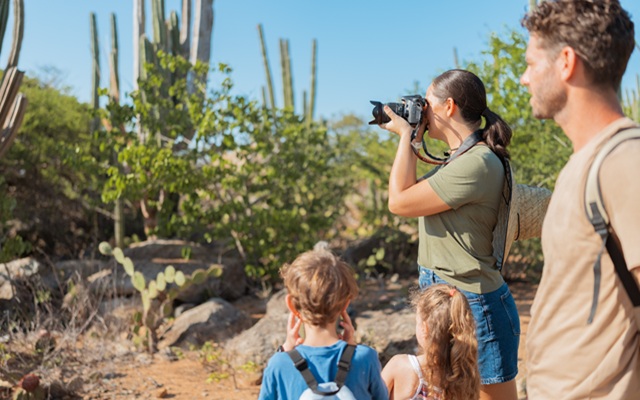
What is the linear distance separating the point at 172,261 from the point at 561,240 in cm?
664

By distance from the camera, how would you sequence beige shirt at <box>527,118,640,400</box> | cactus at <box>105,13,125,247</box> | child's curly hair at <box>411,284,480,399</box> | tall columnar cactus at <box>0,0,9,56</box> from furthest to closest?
1. cactus at <box>105,13,125,247</box>
2. tall columnar cactus at <box>0,0,9,56</box>
3. child's curly hair at <box>411,284,480,399</box>
4. beige shirt at <box>527,118,640,400</box>

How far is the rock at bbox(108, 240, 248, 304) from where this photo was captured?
711cm

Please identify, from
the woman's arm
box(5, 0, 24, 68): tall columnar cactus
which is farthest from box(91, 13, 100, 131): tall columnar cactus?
the woman's arm

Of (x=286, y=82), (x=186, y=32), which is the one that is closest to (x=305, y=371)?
(x=186, y=32)

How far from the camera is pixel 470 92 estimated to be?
7.67 feet

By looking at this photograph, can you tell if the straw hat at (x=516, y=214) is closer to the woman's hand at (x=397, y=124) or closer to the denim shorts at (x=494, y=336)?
the denim shorts at (x=494, y=336)

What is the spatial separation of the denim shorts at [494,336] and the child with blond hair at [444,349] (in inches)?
1.0

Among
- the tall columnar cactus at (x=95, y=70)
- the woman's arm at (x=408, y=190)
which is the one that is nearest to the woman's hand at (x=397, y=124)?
the woman's arm at (x=408, y=190)

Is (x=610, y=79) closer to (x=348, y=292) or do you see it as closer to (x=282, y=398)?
(x=348, y=292)

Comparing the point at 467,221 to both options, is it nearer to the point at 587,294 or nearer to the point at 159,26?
the point at 587,294

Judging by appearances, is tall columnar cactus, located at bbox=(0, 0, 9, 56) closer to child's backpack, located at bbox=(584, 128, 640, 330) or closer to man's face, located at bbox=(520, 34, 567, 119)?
man's face, located at bbox=(520, 34, 567, 119)

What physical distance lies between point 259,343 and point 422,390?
2871 mm

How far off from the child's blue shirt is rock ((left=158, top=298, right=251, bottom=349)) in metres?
4.06

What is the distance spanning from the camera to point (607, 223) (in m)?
1.30
